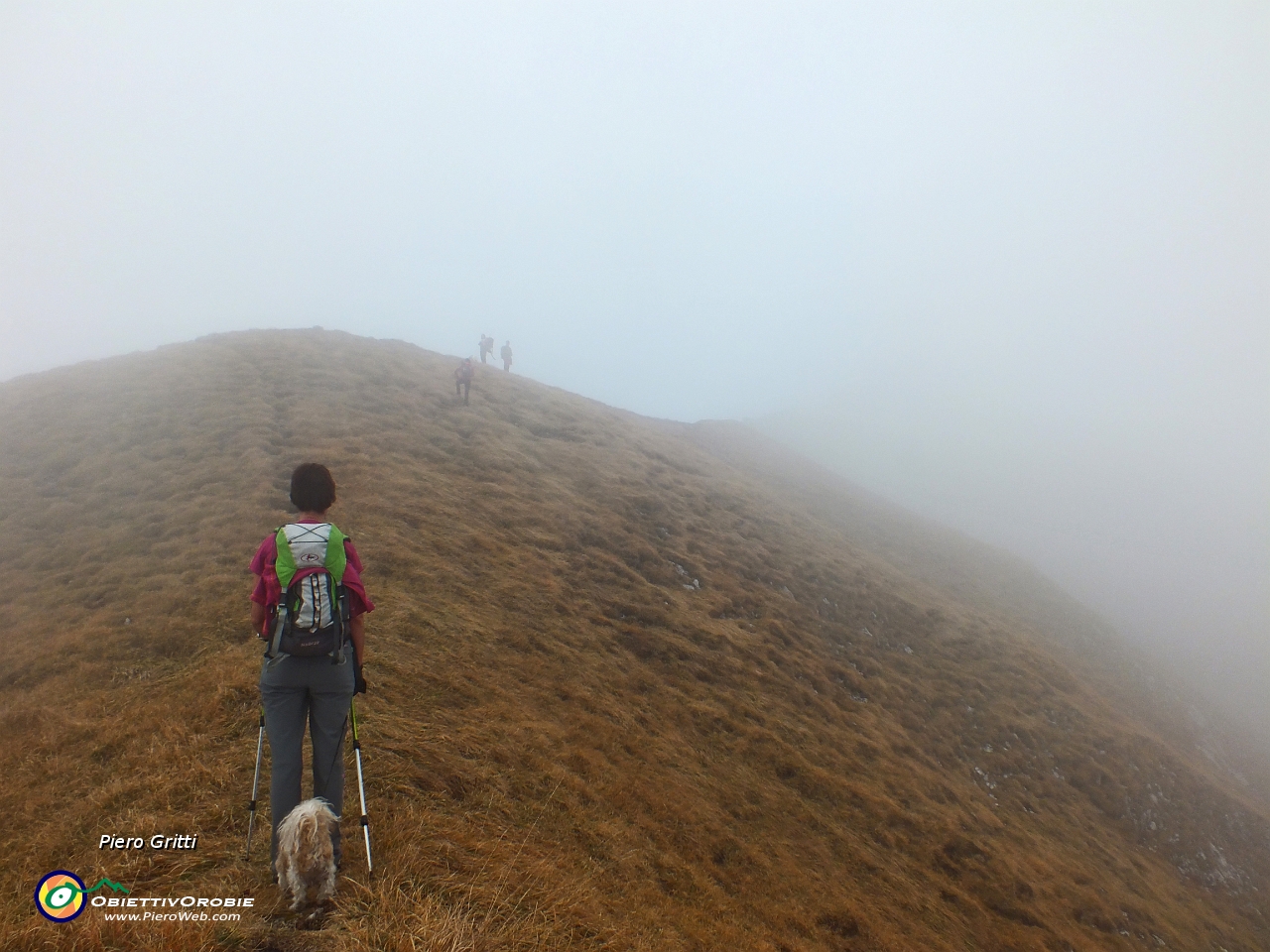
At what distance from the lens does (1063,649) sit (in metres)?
32.7

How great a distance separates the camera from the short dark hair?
5562 millimetres

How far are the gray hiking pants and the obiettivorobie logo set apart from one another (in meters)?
1.68

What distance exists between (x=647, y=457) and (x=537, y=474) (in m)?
9.58

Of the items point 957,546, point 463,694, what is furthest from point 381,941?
point 957,546

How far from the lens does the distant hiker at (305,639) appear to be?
5.27 m

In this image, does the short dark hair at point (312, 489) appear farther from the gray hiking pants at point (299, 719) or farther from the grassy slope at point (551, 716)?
the grassy slope at point (551, 716)

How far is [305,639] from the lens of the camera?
5.27 m

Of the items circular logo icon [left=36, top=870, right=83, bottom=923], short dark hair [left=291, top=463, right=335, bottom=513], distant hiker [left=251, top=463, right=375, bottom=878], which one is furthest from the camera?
short dark hair [left=291, top=463, right=335, bottom=513]

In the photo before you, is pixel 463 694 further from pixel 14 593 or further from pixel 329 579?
pixel 14 593

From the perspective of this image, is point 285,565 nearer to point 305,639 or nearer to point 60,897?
point 305,639

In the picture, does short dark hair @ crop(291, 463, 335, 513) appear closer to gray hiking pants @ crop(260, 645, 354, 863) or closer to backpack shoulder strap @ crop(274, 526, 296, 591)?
backpack shoulder strap @ crop(274, 526, 296, 591)

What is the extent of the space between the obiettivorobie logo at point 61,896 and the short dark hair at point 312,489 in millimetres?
3854

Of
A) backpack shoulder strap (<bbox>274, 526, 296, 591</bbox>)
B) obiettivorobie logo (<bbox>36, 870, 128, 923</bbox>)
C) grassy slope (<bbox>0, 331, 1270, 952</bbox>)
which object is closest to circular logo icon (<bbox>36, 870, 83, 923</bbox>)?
obiettivorobie logo (<bbox>36, 870, 128, 923</bbox>)

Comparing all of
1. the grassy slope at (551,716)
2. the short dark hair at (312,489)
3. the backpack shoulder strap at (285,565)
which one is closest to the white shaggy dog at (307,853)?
the grassy slope at (551,716)
